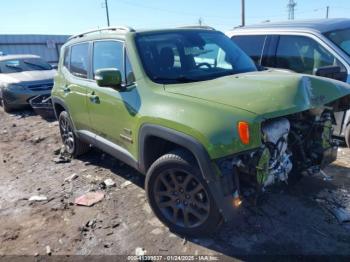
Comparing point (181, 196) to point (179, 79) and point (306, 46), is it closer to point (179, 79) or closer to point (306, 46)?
point (179, 79)

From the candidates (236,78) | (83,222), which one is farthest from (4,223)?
(236,78)

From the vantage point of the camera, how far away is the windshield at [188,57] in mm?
3715

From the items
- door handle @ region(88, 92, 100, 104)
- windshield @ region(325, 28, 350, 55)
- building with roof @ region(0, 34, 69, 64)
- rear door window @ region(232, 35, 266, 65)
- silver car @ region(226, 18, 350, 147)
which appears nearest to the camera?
door handle @ region(88, 92, 100, 104)

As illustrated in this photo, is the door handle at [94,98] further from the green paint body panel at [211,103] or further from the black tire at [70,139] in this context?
the black tire at [70,139]

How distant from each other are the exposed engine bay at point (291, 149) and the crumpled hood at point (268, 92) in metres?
0.24

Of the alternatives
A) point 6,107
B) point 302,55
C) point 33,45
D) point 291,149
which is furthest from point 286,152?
point 33,45

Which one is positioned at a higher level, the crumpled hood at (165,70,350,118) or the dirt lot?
the crumpled hood at (165,70,350,118)

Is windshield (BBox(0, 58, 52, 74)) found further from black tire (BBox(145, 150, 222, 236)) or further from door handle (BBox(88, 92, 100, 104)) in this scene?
black tire (BBox(145, 150, 222, 236))

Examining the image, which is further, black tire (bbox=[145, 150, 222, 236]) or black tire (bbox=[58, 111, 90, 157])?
black tire (bbox=[58, 111, 90, 157])

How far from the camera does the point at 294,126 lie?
3453 mm

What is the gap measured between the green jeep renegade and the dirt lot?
315mm

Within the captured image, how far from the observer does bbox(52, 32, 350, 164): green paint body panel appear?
2.76m

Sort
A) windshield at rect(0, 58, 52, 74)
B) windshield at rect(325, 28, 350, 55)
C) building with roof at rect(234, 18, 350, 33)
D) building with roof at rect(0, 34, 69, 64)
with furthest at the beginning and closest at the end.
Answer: building with roof at rect(0, 34, 69, 64)
windshield at rect(0, 58, 52, 74)
building with roof at rect(234, 18, 350, 33)
windshield at rect(325, 28, 350, 55)

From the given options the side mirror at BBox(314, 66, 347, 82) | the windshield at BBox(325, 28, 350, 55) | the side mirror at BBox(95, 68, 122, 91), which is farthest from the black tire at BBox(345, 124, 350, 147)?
the side mirror at BBox(95, 68, 122, 91)
